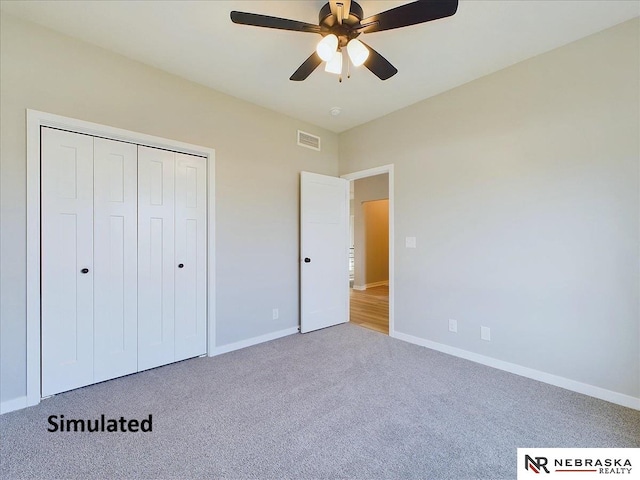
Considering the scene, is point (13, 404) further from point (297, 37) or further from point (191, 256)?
point (297, 37)

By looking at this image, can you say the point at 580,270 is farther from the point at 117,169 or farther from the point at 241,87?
the point at 117,169

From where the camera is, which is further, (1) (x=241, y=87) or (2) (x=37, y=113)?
(1) (x=241, y=87)

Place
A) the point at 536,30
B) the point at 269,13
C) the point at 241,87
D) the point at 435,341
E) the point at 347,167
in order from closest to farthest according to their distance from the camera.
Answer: the point at 269,13 < the point at 536,30 < the point at 241,87 < the point at 435,341 < the point at 347,167

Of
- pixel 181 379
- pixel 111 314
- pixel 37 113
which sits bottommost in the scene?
pixel 181 379

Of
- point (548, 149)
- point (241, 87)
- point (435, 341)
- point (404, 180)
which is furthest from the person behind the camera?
point (404, 180)

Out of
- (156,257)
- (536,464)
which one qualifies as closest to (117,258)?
(156,257)

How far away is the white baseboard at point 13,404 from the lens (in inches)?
78.4

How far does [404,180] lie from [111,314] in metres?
3.32

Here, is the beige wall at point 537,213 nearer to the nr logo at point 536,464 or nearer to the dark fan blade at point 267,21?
the nr logo at point 536,464

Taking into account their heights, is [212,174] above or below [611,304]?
above

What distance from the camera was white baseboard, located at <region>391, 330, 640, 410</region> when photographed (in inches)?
82.0

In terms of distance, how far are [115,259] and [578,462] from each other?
3.54m

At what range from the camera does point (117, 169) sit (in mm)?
2479

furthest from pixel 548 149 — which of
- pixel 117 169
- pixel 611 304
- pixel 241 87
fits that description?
pixel 117 169
